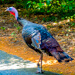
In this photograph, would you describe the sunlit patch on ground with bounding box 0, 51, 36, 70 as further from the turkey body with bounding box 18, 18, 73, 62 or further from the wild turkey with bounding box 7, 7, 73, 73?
the turkey body with bounding box 18, 18, 73, 62

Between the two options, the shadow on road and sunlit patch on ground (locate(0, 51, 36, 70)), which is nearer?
the shadow on road

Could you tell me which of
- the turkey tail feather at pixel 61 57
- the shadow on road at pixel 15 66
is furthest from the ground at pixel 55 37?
the turkey tail feather at pixel 61 57

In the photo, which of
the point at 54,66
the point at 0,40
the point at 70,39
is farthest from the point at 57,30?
the point at 54,66

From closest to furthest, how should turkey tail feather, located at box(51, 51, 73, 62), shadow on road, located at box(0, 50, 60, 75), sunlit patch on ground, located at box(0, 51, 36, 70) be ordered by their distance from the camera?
turkey tail feather, located at box(51, 51, 73, 62), shadow on road, located at box(0, 50, 60, 75), sunlit patch on ground, located at box(0, 51, 36, 70)

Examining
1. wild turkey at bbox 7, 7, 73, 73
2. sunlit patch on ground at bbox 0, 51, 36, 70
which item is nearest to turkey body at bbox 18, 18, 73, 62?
wild turkey at bbox 7, 7, 73, 73

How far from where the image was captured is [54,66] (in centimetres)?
456

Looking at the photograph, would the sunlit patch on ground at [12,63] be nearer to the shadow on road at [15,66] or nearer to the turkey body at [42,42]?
the shadow on road at [15,66]

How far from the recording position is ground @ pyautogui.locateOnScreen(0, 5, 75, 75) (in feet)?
15.0

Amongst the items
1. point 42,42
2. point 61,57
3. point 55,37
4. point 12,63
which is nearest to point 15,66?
point 12,63

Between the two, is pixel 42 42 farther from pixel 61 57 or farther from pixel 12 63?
pixel 12 63

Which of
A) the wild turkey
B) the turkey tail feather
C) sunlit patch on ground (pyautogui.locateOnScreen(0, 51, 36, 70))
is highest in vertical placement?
the wild turkey

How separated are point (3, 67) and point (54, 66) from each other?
1.29 m

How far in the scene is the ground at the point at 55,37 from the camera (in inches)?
179

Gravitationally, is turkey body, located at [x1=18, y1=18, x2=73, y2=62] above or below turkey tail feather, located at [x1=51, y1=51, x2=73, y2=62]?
above
